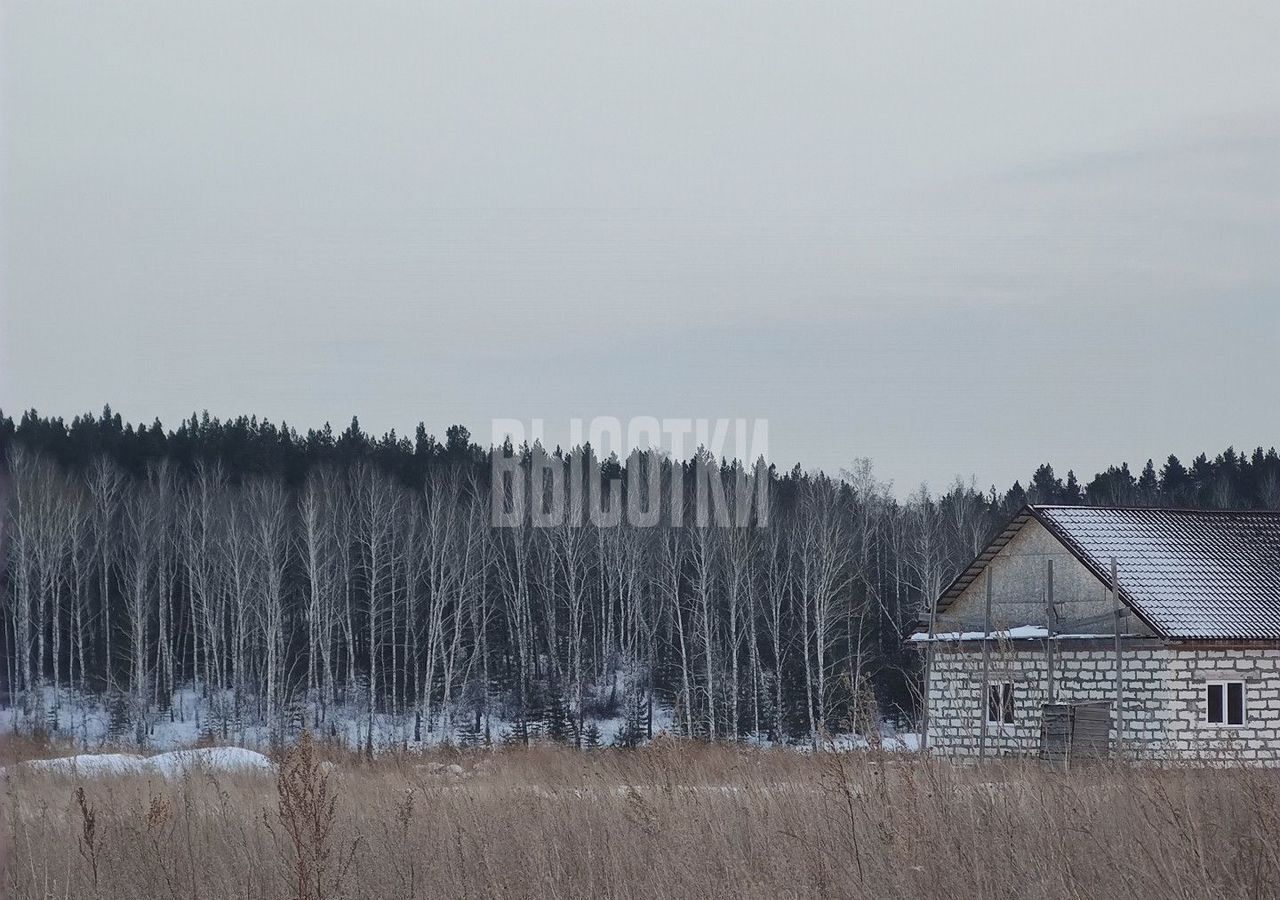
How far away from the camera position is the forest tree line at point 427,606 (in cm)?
5050

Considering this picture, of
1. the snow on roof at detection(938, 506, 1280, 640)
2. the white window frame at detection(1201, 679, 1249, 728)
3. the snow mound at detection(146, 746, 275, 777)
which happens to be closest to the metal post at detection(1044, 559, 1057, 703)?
the snow on roof at detection(938, 506, 1280, 640)

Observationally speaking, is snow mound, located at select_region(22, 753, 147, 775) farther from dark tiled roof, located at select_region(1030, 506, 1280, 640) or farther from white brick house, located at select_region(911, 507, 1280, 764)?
dark tiled roof, located at select_region(1030, 506, 1280, 640)

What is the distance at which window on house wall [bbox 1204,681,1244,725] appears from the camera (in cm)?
2652

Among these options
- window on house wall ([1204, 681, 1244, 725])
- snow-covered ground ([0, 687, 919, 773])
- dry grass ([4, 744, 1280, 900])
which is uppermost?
dry grass ([4, 744, 1280, 900])

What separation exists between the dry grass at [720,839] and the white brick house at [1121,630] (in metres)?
16.3

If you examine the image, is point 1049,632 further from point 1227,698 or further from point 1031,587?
point 1227,698

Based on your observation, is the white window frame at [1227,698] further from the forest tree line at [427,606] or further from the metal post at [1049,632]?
the forest tree line at [427,606]

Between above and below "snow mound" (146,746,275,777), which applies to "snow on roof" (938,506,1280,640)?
above

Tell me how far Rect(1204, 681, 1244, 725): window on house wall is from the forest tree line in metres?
20.2

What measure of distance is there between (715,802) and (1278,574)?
74.6 ft

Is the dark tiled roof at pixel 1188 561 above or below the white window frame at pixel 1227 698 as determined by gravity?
above

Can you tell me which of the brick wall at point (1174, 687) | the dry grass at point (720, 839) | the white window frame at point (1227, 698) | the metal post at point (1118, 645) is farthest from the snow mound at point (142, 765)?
the white window frame at point (1227, 698)

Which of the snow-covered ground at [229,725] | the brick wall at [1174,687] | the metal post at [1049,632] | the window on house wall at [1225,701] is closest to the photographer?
the brick wall at [1174,687]

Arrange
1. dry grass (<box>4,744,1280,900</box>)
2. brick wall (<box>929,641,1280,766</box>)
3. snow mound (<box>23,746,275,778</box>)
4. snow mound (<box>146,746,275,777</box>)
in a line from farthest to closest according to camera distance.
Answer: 1. brick wall (<box>929,641,1280,766</box>)
2. snow mound (<box>23,746,275,778</box>)
3. snow mound (<box>146,746,275,777</box>)
4. dry grass (<box>4,744,1280,900</box>)
